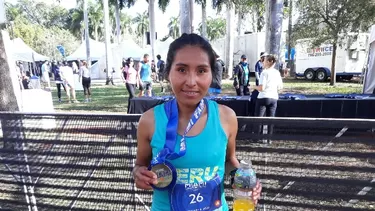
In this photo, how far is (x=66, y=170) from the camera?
108 inches

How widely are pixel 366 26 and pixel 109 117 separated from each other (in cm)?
1921

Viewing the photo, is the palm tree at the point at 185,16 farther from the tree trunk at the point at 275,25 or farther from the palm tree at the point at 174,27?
the palm tree at the point at 174,27

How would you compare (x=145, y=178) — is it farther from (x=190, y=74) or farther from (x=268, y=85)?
(x=268, y=85)

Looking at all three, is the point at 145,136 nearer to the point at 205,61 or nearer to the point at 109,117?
the point at 205,61

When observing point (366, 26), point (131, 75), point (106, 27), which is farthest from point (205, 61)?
point (106, 27)

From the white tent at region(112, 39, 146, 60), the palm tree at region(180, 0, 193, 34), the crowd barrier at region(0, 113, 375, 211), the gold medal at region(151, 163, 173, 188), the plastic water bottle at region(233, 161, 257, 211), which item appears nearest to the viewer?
the gold medal at region(151, 163, 173, 188)

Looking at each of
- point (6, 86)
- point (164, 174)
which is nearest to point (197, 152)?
point (164, 174)

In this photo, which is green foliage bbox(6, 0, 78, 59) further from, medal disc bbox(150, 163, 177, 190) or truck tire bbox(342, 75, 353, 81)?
medal disc bbox(150, 163, 177, 190)

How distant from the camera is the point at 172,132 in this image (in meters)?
1.41

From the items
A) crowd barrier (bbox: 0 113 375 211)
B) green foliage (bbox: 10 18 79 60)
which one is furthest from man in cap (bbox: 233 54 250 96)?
green foliage (bbox: 10 18 79 60)

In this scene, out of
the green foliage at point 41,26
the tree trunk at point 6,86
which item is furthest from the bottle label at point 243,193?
the green foliage at point 41,26

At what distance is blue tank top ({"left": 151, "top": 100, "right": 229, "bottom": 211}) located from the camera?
1.40 m

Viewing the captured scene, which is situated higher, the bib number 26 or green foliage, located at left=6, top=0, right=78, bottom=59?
green foliage, located at left=6, top=0, right=78, bottom=59

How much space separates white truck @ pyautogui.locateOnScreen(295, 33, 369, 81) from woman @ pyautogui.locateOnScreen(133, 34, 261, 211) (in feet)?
63.8
